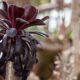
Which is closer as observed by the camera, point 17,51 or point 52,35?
point 17,51

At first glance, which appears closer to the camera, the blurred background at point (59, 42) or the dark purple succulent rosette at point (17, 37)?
the dark purple succulent rosette at point (17, 37)

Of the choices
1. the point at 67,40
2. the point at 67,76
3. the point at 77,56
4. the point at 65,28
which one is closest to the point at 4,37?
the point at 67,76

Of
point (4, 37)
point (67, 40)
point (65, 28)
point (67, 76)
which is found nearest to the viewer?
point (4, 37)

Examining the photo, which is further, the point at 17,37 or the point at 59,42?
the point at 59,42

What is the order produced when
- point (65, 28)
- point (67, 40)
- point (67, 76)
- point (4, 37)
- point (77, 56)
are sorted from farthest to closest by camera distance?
point (67, 40)
point (65, 28)
point (77, 56)
point (67, 76)
point (4, 37)

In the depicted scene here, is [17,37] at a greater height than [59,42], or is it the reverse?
[17,37]

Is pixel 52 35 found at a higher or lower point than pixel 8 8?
lower

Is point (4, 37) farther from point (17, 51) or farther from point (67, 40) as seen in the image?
point (67, 40)

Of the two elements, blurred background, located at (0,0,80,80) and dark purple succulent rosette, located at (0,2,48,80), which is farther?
blurred background, located at (0,0,80,80)
